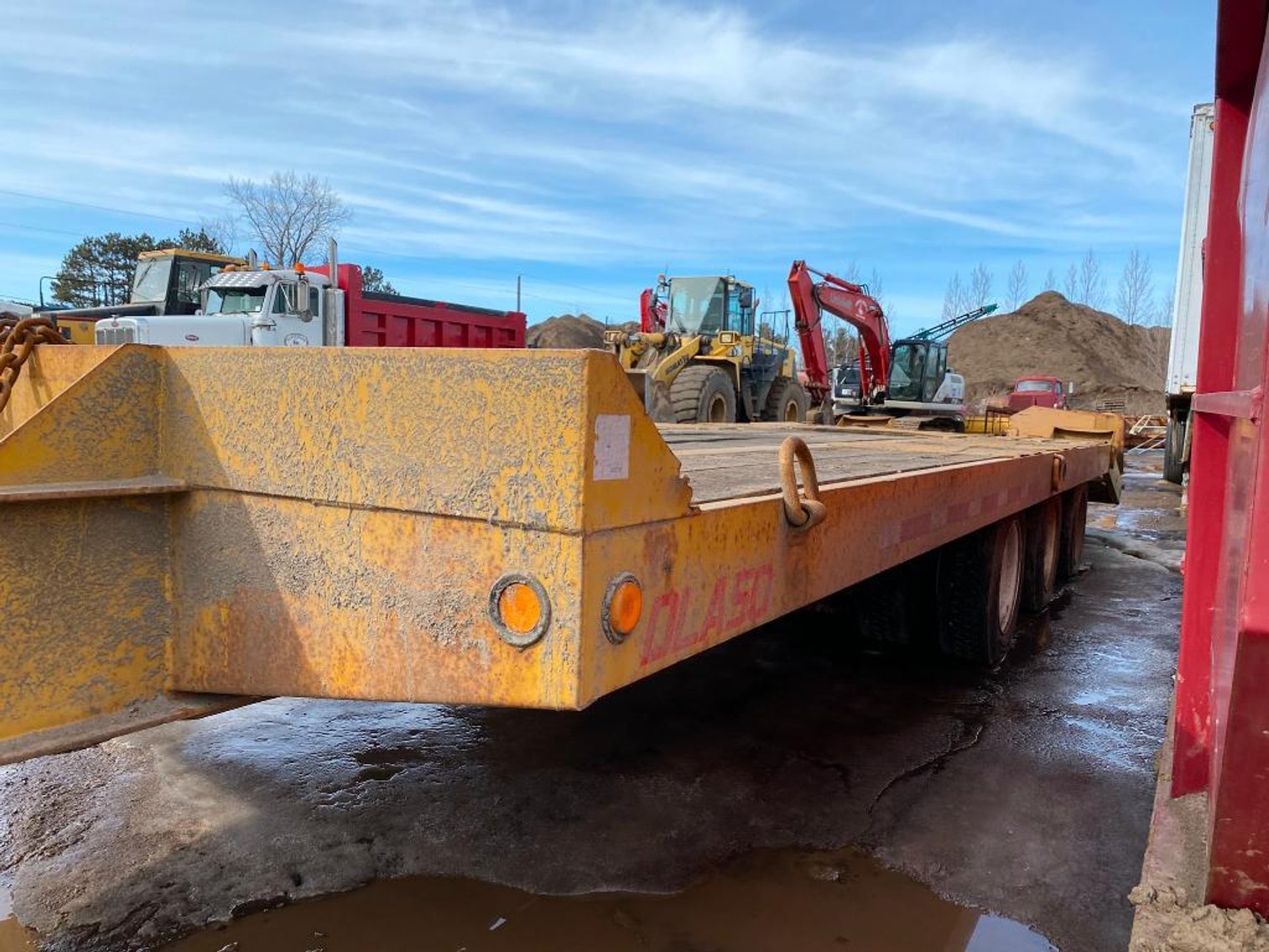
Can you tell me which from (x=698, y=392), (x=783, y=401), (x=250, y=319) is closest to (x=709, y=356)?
(x=698, y=392)

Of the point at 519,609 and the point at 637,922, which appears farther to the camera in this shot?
the point at 637,922

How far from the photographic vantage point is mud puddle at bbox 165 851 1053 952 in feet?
8.96

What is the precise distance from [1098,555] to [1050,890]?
8428mm

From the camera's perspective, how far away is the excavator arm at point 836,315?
17812 millimetres

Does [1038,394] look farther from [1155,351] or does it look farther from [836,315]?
[1155,351]

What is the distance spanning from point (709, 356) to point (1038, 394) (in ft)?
64.3

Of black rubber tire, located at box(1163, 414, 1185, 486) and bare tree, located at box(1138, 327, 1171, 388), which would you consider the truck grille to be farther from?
bare tree, located at box(1138, 327, 1171, 388)

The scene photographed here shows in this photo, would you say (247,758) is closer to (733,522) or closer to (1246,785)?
(733,522)

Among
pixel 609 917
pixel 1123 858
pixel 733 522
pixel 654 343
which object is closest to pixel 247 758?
pixel 609 917

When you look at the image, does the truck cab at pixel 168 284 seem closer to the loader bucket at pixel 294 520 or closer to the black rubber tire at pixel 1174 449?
the black rubber tire at pixel 1174 449

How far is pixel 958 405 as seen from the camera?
2438cm

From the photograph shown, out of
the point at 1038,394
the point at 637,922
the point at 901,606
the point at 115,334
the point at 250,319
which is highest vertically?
the point at 250,319

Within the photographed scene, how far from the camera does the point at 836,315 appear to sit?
1898 cm

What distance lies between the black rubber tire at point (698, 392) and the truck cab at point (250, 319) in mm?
5390
